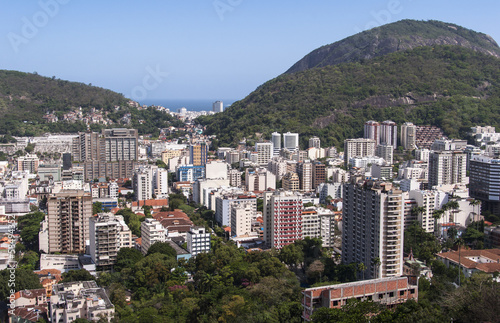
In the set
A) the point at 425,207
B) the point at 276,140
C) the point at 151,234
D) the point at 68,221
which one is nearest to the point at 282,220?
the point at 151,234

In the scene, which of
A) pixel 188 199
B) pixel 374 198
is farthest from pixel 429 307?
pixel 188 199

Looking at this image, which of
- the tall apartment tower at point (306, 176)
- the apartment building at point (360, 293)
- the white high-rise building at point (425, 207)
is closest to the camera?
the apartment building at point (360, 293)

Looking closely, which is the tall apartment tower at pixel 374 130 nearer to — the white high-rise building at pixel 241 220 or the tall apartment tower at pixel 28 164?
the white high-rise building at pixel 241 220

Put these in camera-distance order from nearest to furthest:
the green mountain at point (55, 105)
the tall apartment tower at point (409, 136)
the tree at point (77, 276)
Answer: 1. the tree at point (77, 276)
2. the tall apartment tower at point (409, 136)
3. the green mountain at point (55, 105)

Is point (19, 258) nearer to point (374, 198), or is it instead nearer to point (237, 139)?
point (374, 198)

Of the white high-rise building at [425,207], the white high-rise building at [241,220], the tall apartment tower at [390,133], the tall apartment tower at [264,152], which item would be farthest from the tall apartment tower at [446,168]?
the tall apartment tower at [390,133]

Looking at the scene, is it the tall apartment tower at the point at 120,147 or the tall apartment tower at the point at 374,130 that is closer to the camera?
the tall apartment tower at the point at 120,147

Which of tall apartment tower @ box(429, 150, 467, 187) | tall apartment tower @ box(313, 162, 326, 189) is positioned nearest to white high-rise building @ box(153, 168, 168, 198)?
tall apartment tower @ box(313, 162, 326, 189)
